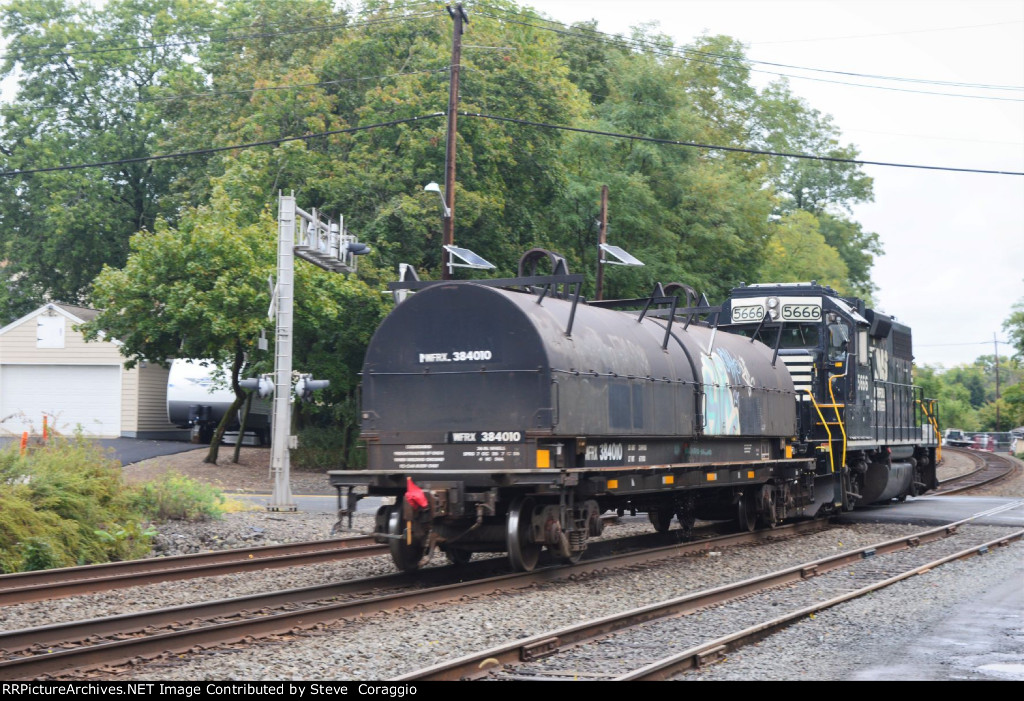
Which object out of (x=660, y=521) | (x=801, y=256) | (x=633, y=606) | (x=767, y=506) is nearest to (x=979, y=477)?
(x=767, y=506)

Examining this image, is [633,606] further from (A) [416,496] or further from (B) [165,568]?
(B) [165,568]

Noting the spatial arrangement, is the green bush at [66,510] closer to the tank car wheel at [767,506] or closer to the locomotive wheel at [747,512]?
the locomotive wheel at [747,512]

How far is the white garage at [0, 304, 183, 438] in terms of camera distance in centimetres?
4222

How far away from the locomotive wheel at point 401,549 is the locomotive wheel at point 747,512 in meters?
7.12

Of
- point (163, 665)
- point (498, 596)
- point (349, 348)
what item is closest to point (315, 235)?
point (349, 348)

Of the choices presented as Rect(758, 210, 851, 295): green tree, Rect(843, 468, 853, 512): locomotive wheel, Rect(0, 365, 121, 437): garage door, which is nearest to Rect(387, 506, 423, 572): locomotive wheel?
Rect(843, 468, 853, 512): locomotive wheel

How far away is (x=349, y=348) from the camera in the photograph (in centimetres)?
3338

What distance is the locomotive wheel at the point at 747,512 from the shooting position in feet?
60.7

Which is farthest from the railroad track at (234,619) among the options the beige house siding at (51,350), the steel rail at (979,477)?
the beige house siding at (51,350)

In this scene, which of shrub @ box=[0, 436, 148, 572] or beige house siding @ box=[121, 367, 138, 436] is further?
beige house siding @ box=[121, 367, 138, 436]

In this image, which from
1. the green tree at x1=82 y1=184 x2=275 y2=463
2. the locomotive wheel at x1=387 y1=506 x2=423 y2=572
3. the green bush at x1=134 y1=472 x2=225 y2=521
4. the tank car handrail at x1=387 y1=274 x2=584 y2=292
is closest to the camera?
the locomotive wheel at x1=387 y1=506 x2=423 y2=572

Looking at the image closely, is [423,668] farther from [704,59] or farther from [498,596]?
[704,59]

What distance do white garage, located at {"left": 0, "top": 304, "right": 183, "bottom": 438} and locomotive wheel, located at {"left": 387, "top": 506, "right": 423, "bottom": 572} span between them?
31565 mm

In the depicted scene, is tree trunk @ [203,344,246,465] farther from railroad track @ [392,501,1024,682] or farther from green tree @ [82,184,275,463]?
railroad track @ [392,501,1024,682]
